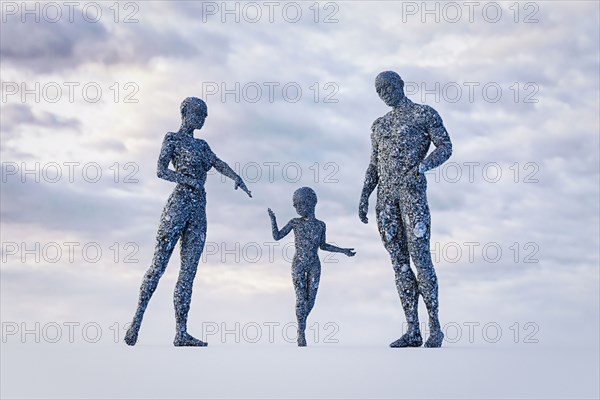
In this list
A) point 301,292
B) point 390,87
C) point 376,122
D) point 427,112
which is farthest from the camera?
point 301,292

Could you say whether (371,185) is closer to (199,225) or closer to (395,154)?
→ (395,154)

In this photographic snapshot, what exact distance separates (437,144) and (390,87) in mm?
1108

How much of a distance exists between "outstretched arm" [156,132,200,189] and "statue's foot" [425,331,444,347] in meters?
4.18

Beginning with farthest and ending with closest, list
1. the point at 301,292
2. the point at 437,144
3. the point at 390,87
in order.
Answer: the point at 301,292
the point at 390,87
the point at 437,144

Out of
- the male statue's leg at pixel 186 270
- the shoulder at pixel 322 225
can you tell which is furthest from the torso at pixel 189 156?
the shoulder at pixel 322 225

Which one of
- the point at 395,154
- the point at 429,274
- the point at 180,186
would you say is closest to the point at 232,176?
the point at 180,186

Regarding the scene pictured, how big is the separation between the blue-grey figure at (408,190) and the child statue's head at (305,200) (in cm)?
250

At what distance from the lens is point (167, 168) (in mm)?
11898

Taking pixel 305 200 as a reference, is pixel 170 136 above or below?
above

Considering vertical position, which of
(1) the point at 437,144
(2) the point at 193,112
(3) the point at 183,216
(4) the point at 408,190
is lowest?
(3) the point at 183,216

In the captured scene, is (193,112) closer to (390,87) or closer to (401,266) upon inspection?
(390,87)

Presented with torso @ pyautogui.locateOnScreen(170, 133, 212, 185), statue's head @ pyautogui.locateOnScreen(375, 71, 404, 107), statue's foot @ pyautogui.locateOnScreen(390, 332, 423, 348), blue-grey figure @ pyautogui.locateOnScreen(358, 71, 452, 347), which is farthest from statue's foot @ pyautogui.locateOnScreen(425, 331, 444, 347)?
torso @ pyautogui.locateOnScreen(170, 133, 212, 185)

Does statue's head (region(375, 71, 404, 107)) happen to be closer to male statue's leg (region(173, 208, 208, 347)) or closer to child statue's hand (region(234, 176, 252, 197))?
child statue's hand (region(234, 176, 252, 197))

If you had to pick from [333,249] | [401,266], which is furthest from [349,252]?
[401,266]
